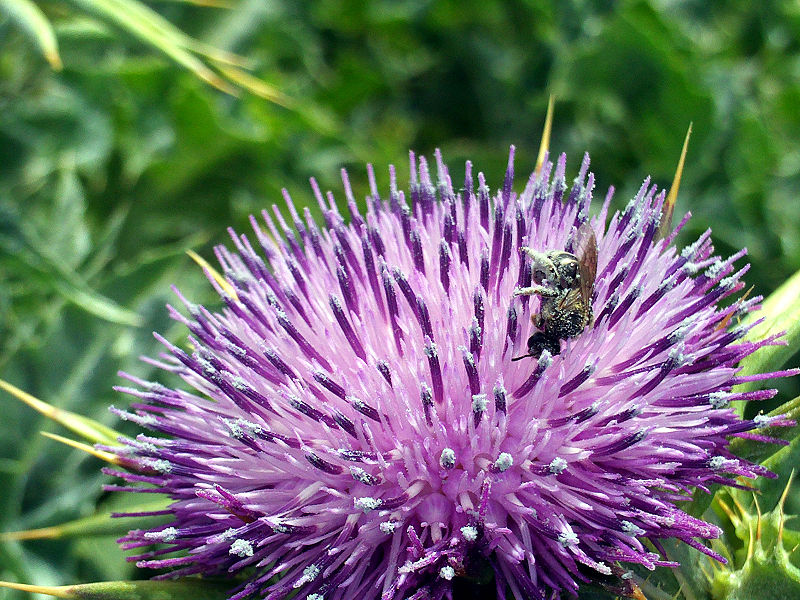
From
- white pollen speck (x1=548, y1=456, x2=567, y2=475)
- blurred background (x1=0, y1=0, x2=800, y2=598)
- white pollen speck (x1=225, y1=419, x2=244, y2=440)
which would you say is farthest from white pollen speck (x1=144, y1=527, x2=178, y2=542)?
blurred background (x1=0, y1=0, x2=800, y2=598)

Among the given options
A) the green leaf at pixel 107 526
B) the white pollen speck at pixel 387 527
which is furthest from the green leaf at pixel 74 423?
the white pollen speck at pixel 387 527

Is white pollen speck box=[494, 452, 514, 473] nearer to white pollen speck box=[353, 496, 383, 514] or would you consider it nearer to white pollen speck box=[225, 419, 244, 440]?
white pollen speck box=[353, 496, 383, 514]

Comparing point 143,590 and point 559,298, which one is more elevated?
point 559,298

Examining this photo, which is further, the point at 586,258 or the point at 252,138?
the point at 252,138

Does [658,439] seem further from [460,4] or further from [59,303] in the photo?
[460,4]

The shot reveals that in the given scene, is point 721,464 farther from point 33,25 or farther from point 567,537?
point 33,25

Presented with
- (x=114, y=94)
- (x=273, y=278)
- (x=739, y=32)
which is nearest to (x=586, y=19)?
(x=739, y=32)

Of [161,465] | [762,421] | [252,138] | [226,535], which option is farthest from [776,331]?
[252,138]
